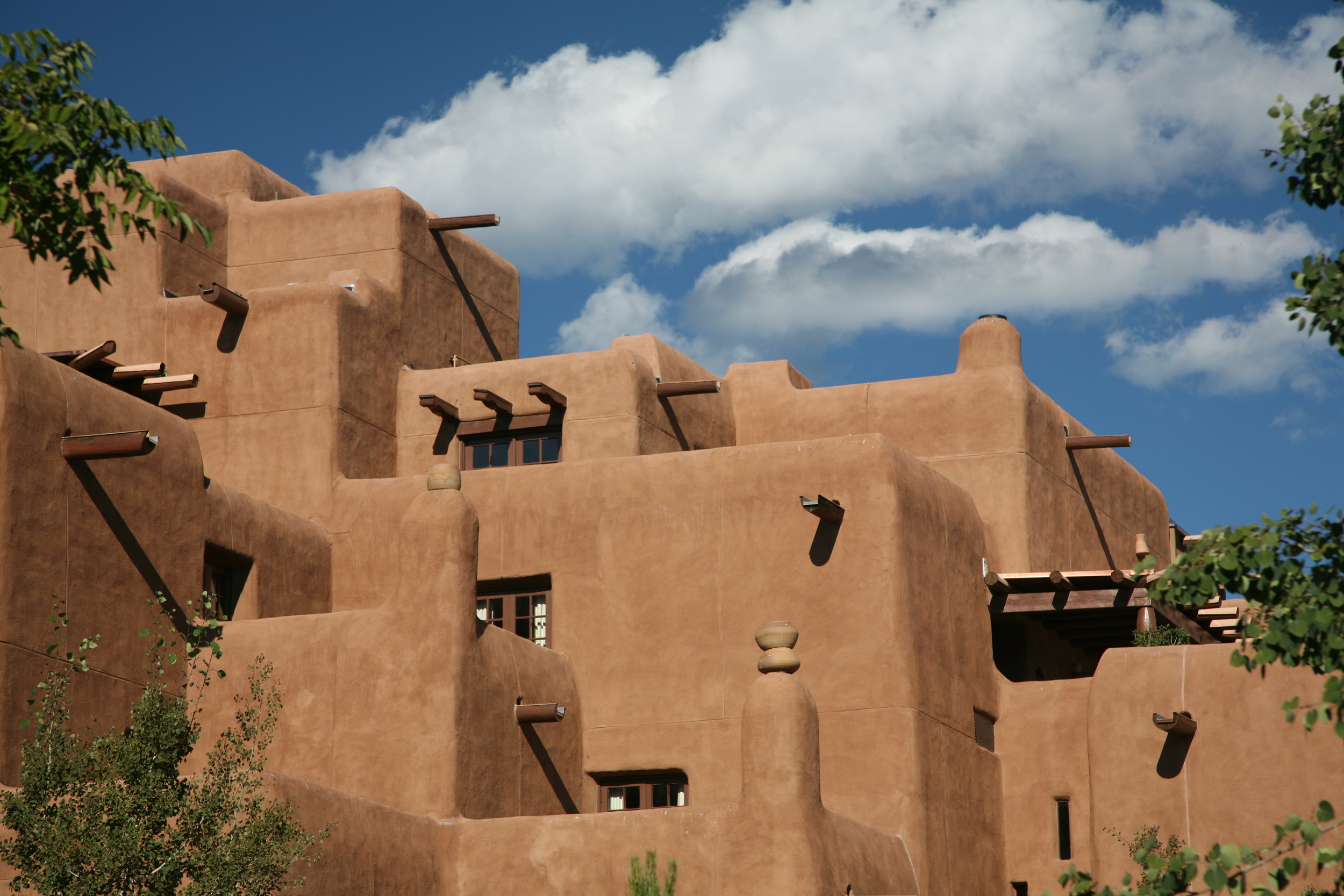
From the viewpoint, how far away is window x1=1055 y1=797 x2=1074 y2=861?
2267cm

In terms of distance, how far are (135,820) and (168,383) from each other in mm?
13277

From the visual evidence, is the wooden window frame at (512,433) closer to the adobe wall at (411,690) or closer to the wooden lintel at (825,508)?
the wooden lintel at (825,508)

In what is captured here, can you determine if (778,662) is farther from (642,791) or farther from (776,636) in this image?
(642,791)

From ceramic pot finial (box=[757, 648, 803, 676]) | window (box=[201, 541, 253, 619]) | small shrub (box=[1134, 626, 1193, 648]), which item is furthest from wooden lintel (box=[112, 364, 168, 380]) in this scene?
small shrub (box=[1134, 626, 1193, 648])

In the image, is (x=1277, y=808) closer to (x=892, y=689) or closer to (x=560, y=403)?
(x=892, y=689)

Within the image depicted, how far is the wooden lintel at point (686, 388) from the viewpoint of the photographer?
86.6ft

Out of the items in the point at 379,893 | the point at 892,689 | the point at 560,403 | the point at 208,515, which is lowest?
the point at 379,893

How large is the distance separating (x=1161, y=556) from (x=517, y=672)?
1619 centimetres

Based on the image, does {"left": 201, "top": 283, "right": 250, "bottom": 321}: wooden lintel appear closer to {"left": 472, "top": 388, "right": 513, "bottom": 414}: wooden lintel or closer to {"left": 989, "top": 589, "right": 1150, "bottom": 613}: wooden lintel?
{"left": 472, "top": 388, "right": 513, "bottom": 414}: wooden lintel

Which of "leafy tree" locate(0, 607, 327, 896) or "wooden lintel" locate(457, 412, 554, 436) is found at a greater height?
"wooden lintel" locate(457, 412, 554, 436)

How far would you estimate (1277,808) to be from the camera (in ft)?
67.6

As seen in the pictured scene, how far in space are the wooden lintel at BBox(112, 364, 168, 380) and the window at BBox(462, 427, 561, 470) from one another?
203 inches

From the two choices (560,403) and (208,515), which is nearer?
(208,515)

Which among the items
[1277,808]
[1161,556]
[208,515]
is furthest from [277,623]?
[1161,556]
